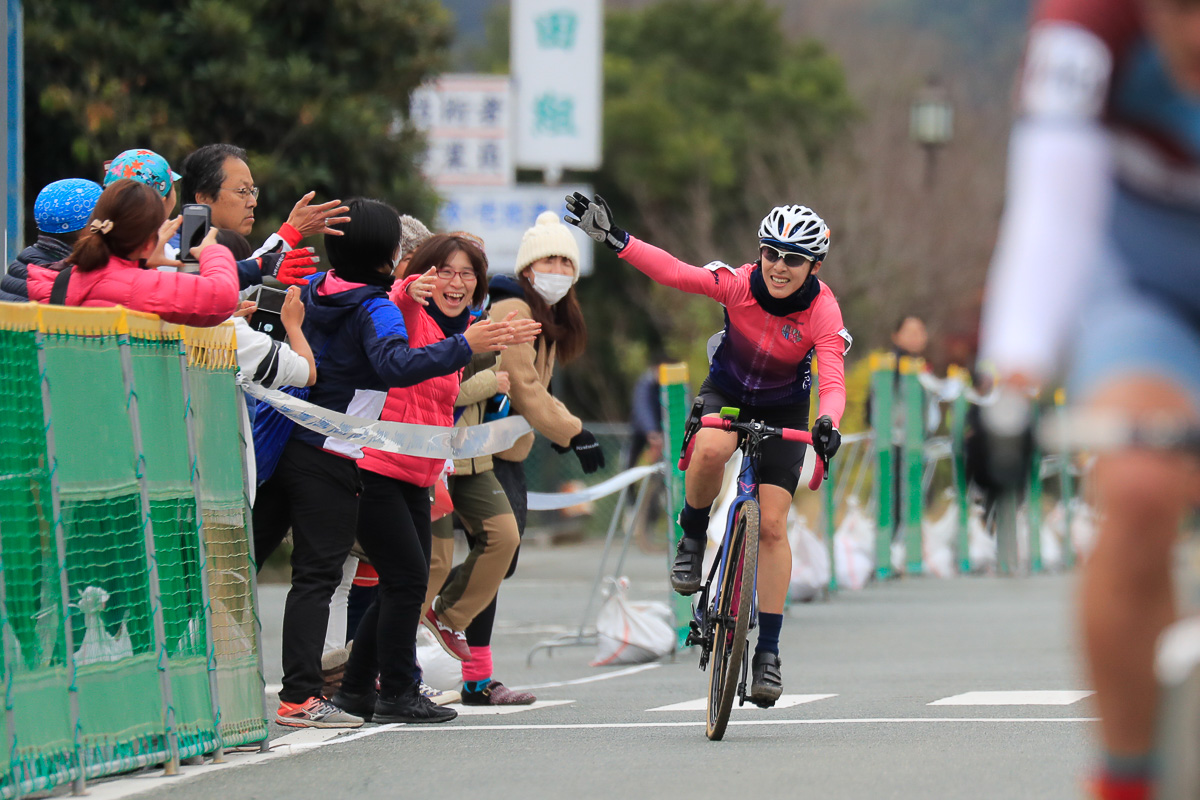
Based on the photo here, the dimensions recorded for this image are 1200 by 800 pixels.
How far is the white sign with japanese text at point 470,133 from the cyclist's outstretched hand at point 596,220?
52.3 ft

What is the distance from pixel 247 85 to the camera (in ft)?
51.5

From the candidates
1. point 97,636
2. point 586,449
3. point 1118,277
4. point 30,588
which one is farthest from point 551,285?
point 1118,277

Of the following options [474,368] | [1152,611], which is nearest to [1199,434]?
[1152,611]

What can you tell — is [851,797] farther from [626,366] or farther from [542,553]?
[626,366]

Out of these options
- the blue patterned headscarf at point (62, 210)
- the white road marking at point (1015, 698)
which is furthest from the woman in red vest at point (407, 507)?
the white road marking at point (1015, 698)

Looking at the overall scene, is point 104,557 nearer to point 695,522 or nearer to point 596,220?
point 596,220

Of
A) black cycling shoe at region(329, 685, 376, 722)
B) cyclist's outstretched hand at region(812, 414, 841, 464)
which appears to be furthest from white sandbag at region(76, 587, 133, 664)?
cyclist's outstretched hand at region(812, 414, 841, 464)

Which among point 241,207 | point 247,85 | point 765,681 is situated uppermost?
point 247,85

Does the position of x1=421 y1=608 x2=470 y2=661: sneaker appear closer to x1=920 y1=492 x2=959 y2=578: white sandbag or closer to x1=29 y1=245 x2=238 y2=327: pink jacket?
x1=29 y1=245 x2=238 y2=327: pink jacket

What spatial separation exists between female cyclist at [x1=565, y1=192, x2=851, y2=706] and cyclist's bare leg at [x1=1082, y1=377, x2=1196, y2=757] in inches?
173

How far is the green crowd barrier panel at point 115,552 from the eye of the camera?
5559 millimetres

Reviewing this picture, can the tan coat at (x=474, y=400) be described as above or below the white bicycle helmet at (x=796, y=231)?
below

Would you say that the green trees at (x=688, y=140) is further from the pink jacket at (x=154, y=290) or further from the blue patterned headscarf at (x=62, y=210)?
the pink jacket at (x=154, y=290)

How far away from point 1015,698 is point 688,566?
5.25 feet
